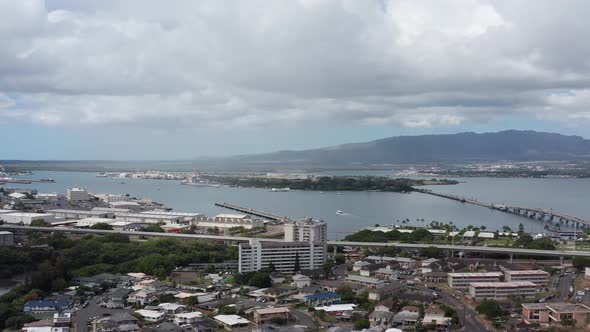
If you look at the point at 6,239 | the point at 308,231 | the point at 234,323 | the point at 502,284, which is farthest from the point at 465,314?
the point at 6,239

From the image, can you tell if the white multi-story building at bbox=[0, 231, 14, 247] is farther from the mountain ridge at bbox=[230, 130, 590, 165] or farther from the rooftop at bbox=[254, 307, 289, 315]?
the mountain ridge at bbox=[230, 130, 590, 165]

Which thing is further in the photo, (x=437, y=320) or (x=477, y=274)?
(x=477, y=274)

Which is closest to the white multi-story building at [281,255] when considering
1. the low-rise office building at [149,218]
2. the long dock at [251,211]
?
the low-rise office building at [149,218]

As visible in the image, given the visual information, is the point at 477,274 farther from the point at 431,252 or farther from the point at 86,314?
the point at 86,314

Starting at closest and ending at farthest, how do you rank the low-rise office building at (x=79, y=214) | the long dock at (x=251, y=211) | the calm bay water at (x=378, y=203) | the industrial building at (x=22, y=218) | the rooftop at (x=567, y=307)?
the rooftop at (x=567, y=307)
the industrial building at (x=22, y=218)
the low-rise office building at (x=79, y=214)
the calm bay water at (x=378, y=203)
the long dock at (x=251, y=211)

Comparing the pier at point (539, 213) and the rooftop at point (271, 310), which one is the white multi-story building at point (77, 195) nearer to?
the pier at point (539, 213)
